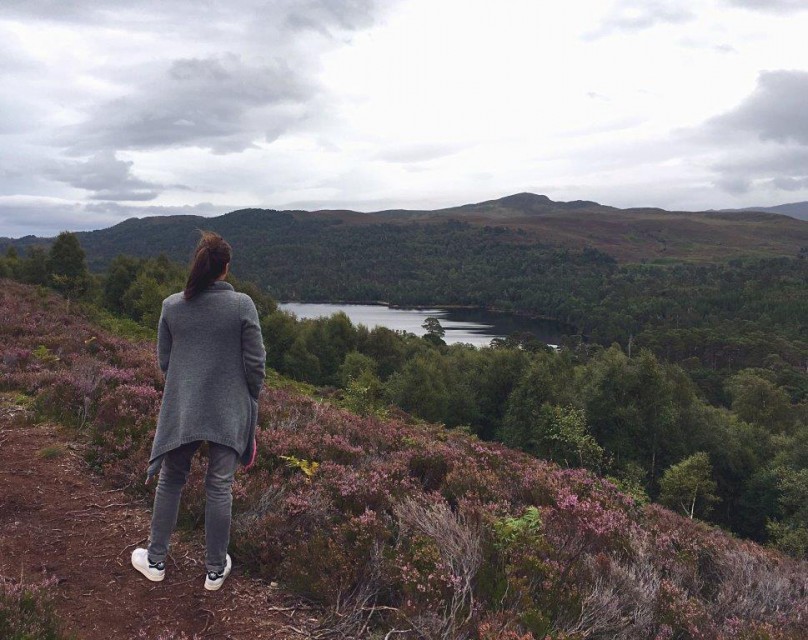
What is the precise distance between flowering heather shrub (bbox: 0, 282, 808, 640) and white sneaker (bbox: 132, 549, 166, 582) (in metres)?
0.56

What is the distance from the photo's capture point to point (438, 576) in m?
3.48

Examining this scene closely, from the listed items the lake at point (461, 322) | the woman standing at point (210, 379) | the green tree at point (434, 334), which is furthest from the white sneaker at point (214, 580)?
the lake at point (461, 322)

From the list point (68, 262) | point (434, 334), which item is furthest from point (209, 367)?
point (434, 334)

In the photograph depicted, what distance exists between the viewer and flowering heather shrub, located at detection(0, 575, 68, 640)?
8.99ft

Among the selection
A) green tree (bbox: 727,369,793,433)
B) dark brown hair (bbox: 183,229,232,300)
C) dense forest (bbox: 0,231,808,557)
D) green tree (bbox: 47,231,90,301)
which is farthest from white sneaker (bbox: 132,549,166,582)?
green tree (bbox: 727,369,793,433)

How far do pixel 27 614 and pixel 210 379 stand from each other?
A: 1603 mm

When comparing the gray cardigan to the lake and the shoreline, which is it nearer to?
the lake

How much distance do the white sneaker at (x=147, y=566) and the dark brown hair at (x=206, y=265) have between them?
1904mm

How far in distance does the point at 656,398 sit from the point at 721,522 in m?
9.11

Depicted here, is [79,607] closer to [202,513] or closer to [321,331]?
[202,513]

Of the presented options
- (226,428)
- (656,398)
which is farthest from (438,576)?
(656,398)

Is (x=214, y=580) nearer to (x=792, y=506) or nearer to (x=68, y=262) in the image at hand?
(x=792, y=506)

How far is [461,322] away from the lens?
→ 426ft

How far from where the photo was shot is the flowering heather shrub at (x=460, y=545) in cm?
338
